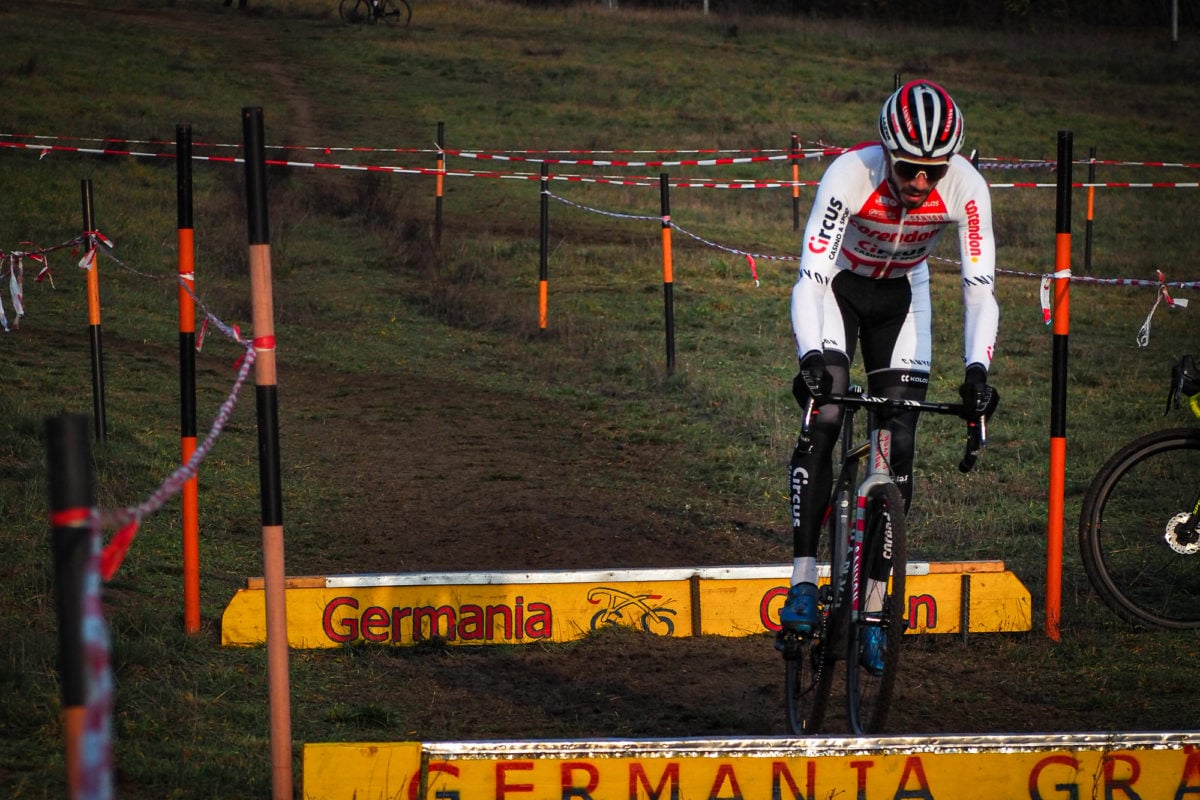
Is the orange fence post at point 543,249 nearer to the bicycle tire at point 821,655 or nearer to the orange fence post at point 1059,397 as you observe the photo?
the orange fence post at point 1059,397

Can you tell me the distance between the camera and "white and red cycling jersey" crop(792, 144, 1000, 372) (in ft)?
17.0

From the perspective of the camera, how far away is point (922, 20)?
210 feet

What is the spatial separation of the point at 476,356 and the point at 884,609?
1055 centimetres

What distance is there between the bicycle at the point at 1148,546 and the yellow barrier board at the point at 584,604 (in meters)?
0.39

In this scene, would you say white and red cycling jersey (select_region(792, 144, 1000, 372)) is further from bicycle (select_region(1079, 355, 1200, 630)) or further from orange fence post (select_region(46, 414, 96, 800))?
orange fence post (select_region(46, 414, 96, 800))

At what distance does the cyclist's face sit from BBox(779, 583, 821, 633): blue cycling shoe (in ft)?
4.77

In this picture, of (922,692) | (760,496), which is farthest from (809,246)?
(760,496)

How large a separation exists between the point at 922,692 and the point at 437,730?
1887 mm

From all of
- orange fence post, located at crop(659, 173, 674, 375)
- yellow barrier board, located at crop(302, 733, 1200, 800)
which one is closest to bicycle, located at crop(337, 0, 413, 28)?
orange fence post, located at crop(659, 173, 674, 375)

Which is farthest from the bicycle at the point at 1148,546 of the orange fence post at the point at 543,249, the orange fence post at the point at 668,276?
the orange fence post at the point at 543,249

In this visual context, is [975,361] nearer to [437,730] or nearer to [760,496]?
[437,730]

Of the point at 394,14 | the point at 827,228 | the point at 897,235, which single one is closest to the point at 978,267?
the point at 897,235

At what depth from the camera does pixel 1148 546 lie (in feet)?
24.1

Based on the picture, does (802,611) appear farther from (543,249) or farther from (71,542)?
(543,249)
